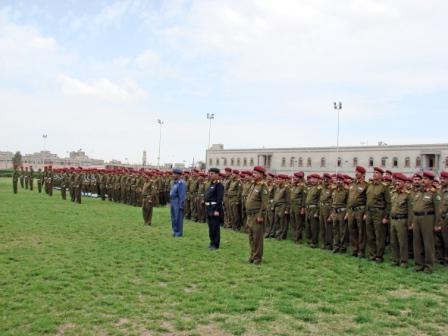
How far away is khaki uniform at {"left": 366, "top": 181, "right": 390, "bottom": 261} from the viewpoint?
33.7ft

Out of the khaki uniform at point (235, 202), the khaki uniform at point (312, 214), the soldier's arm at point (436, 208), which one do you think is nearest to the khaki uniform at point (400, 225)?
the soldier's arm at point (436, 208)

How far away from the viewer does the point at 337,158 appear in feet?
263

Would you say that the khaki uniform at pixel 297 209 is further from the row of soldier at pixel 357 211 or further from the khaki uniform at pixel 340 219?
the khaki uniform at pixel 340 219

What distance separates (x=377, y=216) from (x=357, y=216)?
0.55m

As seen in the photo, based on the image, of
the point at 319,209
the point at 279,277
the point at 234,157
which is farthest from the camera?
the point at 234,157

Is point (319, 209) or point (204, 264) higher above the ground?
point (319, 209)

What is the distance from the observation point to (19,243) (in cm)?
1081

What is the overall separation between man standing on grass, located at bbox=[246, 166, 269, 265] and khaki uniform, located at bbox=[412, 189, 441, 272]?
305cm

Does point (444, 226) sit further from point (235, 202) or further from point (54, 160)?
point (54, 160)

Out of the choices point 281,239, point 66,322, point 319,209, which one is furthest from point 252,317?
point 281,239

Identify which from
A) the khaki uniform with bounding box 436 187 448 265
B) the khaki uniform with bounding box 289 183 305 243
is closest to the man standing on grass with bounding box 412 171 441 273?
the khaki uniform with bounding box 436 187 448 265

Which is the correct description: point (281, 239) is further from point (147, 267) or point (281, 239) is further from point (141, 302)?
point (141, 302)

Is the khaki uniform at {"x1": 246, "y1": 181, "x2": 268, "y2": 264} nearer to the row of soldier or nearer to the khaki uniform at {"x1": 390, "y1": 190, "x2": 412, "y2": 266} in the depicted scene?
the row of soldier

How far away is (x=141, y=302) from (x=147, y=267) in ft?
7.34
